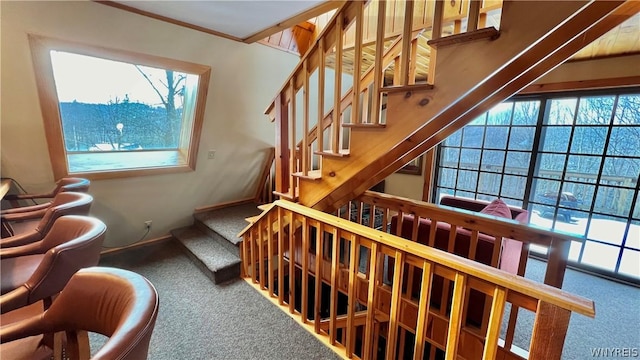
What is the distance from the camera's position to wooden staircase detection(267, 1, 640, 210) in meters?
1.00

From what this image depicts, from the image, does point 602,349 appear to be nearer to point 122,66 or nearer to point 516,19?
point 516,19

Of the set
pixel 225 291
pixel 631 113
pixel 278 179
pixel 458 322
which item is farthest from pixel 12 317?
pixel 631 113

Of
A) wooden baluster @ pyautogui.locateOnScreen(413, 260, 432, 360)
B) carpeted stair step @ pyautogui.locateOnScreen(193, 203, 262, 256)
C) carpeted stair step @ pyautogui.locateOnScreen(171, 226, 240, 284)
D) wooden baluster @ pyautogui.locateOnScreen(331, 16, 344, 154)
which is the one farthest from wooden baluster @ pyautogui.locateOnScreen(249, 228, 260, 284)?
wooden baluster @ pyautogui.locateOnScreen(413, 260, 432, 360)

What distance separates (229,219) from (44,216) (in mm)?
1915

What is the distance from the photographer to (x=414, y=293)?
2.43 metres

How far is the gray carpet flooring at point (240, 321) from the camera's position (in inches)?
70.1

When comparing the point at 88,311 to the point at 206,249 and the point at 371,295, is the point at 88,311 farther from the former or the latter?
the point at 206,249

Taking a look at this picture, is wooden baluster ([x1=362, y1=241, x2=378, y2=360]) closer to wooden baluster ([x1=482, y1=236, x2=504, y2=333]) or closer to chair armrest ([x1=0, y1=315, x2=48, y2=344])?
wooden baluster ([x1=482, y1=236, x2=504, y2=333])

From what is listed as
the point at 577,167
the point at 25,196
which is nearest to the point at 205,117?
the point at 25,196

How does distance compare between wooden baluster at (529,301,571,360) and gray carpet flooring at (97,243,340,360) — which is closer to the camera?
wooden baluster at (529,301,571,360)

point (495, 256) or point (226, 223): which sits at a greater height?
point (495, 256)

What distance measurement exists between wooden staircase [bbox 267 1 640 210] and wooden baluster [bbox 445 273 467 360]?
2.40ft

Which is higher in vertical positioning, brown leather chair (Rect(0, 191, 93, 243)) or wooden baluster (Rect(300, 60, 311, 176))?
wooden baluster (Rect(300, 60, 311, 176))

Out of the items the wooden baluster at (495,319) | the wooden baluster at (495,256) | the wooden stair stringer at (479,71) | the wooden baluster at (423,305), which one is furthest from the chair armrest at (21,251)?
the wooden baluster at (495,256)
